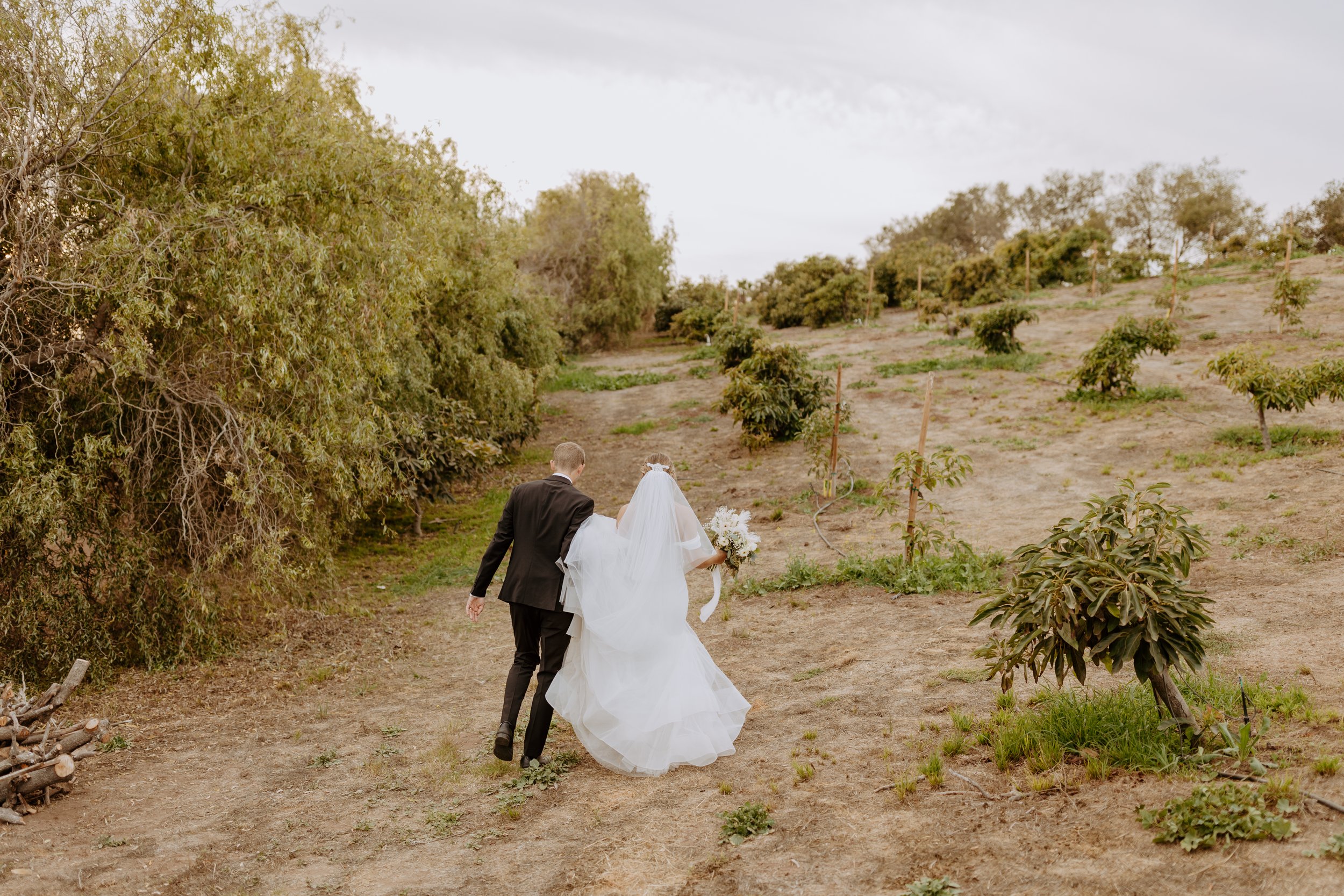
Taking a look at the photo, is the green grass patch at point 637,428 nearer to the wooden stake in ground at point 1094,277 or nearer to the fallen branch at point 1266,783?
the fallen branch at point 1266,783

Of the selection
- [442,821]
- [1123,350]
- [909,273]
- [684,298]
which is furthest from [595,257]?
[442,821]

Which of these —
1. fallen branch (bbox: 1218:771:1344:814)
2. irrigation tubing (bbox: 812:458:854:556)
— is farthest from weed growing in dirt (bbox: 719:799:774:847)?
irrigation tubing (bbox: 812:458:854:556)

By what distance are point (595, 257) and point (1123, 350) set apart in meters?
22.2

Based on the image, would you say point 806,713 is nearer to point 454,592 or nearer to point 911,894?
point 911,894

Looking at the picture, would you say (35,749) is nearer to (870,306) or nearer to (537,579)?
(537,579)

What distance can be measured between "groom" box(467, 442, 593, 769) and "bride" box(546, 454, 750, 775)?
0.07 metres

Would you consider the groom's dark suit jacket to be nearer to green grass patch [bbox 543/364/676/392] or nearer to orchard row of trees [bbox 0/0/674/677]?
orchard row of trees [bbox 0/0/674/677]

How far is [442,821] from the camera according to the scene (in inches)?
191

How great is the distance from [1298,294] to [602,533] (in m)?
20.2

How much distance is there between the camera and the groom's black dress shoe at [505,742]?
535cm

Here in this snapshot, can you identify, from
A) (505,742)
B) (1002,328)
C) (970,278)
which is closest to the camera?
(505,742)

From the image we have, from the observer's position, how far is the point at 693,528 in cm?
554

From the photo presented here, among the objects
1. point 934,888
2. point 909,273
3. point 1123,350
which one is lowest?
point 934,888

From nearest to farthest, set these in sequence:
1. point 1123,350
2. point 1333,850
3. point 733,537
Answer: point 1333,850
point 733,537
point 1123,350
